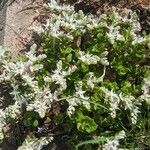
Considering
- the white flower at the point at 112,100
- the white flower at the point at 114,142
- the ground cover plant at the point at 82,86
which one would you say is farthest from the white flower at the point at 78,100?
the white flower at the point at 114,142

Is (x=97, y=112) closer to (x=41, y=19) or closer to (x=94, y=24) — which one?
(x=94, y=24)

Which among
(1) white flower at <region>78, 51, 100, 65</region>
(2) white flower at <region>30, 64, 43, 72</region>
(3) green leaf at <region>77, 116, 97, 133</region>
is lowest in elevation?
(3) green leaf at <region>77, 116, 97, 133</region>

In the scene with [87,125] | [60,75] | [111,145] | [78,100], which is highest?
[60,75]

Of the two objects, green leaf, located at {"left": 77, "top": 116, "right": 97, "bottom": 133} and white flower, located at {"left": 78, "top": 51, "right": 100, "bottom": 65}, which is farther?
white flower, located at {"left": 78, "top": 51, "right": 100, "bottom": 65}

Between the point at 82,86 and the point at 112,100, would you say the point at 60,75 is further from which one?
the point at 112,100

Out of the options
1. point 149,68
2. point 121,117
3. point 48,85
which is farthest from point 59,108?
point 149,68

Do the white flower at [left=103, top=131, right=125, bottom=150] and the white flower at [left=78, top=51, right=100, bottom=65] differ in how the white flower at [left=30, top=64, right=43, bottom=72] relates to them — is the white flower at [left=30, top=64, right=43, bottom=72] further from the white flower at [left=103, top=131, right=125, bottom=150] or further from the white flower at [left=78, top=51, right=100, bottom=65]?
the white flower at [left=103, top=131, right=125, bottom=150]

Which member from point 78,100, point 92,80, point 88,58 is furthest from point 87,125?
point 88,58

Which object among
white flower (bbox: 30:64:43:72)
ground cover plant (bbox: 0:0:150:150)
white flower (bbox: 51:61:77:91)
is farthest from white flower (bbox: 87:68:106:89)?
white flower (bbox: 30:64:43:72)
